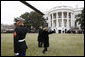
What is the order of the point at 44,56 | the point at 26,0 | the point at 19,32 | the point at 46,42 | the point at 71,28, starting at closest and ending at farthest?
1. the point at 26,0
2. the point at 19,32
3. the point at 44,56
4. the point at 46,42
5. the point at 71,28

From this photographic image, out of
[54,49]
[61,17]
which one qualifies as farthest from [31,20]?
[61,17]

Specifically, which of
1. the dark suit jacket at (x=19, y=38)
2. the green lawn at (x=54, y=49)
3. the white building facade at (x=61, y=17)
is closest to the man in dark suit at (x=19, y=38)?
the dark suit jacket at (x=19, y=38)

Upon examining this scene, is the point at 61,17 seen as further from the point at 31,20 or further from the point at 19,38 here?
the point at 19,38

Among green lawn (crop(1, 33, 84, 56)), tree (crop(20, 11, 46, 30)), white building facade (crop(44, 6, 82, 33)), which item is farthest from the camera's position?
white building facade (crop(44, 6, 82, 33))

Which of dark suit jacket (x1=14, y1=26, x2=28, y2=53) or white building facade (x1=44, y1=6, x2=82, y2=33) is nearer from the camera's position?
dark suit jacket (x1=14, y1=26, x2=28, y2=53)

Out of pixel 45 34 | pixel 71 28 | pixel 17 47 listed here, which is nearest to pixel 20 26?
pixel 17 47

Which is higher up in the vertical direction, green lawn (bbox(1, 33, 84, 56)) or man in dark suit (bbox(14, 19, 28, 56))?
man in dark suit (bbox(14, 19, 28, 56))

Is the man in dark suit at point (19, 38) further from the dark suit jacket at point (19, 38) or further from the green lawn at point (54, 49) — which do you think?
the green lawn at point (54, 49)

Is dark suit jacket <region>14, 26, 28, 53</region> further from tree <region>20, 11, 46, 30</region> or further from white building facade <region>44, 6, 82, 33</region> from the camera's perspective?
white building facade <region>44, 6, 82, 33</region>

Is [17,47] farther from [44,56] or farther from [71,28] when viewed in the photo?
[71,28]

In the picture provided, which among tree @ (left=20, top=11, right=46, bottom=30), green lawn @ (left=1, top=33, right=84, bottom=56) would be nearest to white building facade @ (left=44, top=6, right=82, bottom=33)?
tree @ (left=20, top=11, right=46, bottom=30)

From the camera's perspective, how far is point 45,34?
9375mm

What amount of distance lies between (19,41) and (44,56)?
113 inches

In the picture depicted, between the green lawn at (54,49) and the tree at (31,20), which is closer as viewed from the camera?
the tree at (31,20)
